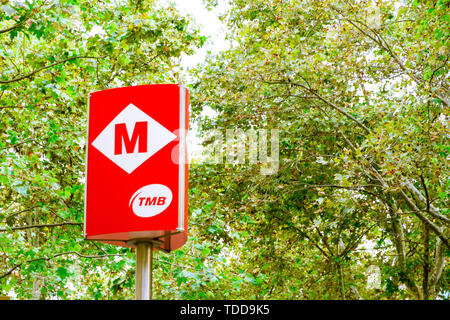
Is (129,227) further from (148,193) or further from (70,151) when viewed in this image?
(70,151)

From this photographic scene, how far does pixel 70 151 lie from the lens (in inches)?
285

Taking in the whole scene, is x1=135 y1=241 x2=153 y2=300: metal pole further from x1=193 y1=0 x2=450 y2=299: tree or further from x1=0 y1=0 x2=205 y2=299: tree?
x1=193 y1=0 x2=450 y2=299: tree

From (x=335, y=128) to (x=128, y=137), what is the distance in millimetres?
6506

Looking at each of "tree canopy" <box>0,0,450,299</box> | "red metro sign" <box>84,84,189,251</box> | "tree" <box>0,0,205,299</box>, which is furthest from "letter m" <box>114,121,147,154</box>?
"tree" <box>0,0,205,299</box>

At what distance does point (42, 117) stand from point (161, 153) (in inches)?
202

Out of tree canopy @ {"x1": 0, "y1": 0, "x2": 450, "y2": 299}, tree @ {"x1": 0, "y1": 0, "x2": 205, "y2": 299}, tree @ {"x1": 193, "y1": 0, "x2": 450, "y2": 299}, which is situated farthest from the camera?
tree @ {"x1": 193, "y1": 0, "x2": 450, "y2": 299}

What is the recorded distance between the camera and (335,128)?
8086 mm

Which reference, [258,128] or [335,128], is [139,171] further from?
[335,128]

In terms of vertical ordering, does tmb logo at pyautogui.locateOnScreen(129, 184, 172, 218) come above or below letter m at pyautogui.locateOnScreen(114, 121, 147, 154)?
below

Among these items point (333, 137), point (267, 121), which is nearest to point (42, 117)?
point (267, 121)

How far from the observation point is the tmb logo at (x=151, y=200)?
189cm

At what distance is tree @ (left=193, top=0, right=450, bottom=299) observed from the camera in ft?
20.5

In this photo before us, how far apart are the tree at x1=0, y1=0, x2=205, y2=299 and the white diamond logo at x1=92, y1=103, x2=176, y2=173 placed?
3330 mm
